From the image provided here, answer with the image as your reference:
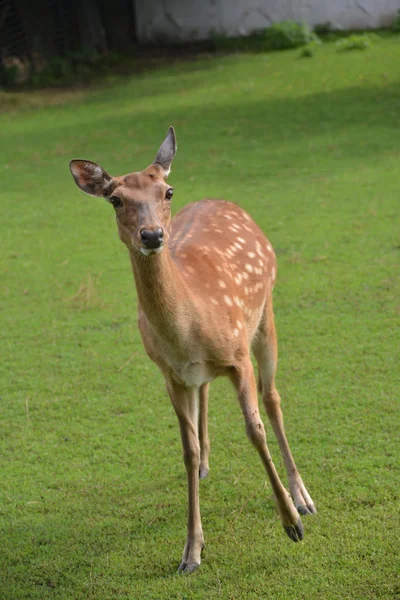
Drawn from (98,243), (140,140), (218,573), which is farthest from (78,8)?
(218,573)

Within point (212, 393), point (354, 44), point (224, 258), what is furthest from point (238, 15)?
point (224, 258)

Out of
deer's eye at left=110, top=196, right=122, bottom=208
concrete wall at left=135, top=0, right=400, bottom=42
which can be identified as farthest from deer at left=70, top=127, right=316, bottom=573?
concrete wall at left=135, top=0, right=400, bottom=42

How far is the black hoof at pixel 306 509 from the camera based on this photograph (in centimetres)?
386

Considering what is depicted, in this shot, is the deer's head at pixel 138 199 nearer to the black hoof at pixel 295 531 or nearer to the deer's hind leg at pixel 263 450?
the deer's hind leg at pixel 263 450

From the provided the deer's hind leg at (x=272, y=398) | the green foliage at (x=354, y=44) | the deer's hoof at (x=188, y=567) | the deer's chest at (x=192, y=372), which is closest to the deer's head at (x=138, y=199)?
the deer's chest at (x=192, y=372)

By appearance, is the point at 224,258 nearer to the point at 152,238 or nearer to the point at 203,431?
the point at 203,431

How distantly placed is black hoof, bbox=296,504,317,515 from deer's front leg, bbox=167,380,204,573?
1.60 feet

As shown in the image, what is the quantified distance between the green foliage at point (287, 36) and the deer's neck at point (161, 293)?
14.6 metres

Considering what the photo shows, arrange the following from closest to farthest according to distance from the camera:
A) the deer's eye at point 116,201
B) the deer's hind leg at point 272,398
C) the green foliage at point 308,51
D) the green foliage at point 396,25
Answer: the deer's eye at point 116,201
the deer's hind leg at point 272,398
the green foliage at point 308,51
the green foliage at point 396,25

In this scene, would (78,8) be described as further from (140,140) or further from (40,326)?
(40,326)

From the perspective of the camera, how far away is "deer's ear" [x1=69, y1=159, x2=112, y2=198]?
11.4ft

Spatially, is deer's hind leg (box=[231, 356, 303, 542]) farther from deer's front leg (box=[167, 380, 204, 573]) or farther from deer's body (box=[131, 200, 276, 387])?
deer's front leg (box=[167, 380, 204, 573])

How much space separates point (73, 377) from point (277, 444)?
1538mm

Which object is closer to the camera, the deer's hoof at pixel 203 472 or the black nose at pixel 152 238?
the black nose at pixel 152 238
